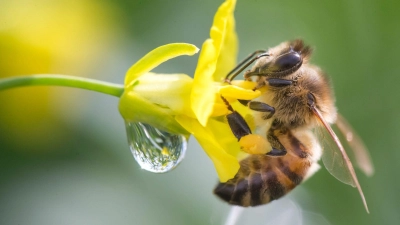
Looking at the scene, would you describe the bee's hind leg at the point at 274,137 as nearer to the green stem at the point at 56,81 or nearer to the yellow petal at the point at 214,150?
the yellow petal at the point at 214,150

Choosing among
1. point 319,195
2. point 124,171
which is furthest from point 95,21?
point 319,195

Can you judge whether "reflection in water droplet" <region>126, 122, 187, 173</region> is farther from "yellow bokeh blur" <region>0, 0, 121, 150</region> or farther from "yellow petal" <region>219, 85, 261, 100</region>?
"yellow bokeh blur" <region>0, 0, 121, 150</region>

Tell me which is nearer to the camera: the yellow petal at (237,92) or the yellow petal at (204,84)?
the yellow petal at (204,84)

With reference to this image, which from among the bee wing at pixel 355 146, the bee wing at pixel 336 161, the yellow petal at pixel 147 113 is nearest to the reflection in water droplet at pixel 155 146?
the yellow petal at pixel 147 113

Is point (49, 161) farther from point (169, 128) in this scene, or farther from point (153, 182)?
point (169, 128)

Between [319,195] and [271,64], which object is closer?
[271,64]

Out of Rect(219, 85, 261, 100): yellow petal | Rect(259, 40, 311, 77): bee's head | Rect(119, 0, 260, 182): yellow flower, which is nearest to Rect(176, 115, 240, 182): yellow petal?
Rect(119, 0, 260, 182): yellow flower

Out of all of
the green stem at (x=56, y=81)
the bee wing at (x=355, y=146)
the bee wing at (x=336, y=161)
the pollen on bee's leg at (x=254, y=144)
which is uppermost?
the green stem at (x=56, y=81)
